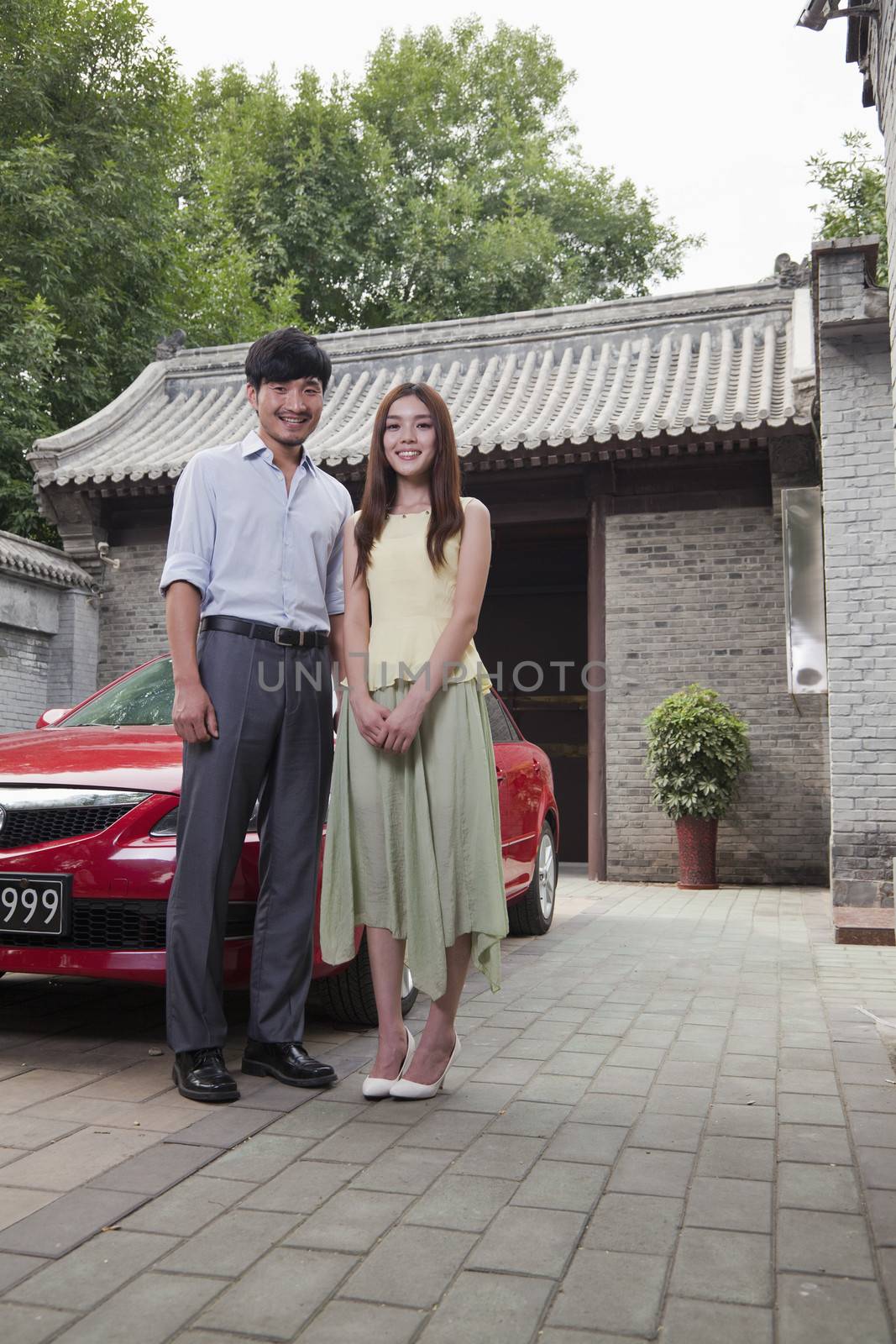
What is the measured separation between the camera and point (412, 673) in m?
3.10

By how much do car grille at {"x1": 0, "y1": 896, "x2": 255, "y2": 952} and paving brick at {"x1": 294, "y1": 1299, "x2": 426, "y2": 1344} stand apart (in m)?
1.58

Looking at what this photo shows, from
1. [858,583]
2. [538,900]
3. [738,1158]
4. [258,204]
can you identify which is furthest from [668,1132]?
[258,204]

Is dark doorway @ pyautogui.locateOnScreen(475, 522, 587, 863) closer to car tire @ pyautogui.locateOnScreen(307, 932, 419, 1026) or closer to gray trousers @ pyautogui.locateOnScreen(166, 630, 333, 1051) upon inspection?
car tire @ pyautogui.locateOnScreen(307, 932, 419, 1026)

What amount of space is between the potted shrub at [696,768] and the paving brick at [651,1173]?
675 centimetres

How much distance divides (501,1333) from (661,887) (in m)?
8.14

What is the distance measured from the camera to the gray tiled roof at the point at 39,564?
10.7 metres

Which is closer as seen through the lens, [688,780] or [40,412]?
[688,780]

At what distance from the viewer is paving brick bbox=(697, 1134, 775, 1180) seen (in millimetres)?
Result: 2541

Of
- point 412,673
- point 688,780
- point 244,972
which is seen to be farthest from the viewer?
point 688,780

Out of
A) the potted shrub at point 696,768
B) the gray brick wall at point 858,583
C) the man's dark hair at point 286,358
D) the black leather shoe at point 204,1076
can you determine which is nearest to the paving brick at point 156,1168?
the black leather shoe at point 204,1076

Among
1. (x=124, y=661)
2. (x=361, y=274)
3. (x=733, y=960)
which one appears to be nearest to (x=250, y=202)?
(x=361, y=274)

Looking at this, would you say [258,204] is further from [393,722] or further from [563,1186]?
[563,1186]

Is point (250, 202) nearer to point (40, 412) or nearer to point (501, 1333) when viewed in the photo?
point (40, 412)

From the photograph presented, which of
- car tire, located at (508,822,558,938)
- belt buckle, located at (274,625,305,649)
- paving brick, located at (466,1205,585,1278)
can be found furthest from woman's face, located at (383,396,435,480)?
car tire, located at (508,822,558,938)
